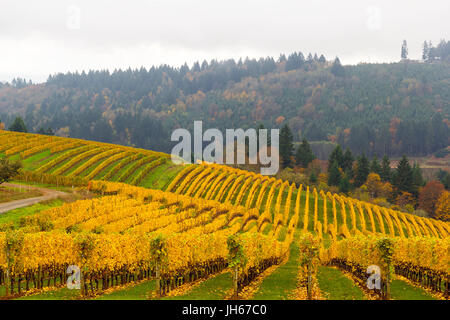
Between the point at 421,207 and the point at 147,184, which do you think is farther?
the point at 421,207

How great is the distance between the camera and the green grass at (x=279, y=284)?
31.1 meters

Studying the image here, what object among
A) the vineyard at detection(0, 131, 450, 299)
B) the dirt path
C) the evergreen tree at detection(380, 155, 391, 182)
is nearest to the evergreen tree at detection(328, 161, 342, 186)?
the evergreen tree at detection(380, 155, 391, 182)

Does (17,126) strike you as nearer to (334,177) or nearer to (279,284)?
(334,177)

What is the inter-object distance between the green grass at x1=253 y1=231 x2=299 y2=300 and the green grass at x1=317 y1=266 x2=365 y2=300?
2.82 metres

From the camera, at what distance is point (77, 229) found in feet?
158

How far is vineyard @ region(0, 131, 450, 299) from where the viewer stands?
A: 3306cm

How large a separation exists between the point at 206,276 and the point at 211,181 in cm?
4983

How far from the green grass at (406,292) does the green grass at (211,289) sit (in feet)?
47.5

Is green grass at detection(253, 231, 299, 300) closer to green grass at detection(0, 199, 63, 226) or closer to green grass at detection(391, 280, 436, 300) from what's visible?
green grass at detection(391, 280, 436, 300)

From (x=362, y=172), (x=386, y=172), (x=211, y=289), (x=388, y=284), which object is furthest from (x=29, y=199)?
(x=386, y=172)

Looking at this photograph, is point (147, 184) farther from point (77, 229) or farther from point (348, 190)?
point (348, 190)

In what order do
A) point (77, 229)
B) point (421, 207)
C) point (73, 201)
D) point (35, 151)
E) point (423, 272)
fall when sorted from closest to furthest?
1. point (423, 272)
2. point (77, 229)
3. point (73, 201)
4. point (35, 151)
5. point (421, 207)

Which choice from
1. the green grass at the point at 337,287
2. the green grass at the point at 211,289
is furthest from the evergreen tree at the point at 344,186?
the green grass at the point at 211,289

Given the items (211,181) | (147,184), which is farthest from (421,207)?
(147,184)
